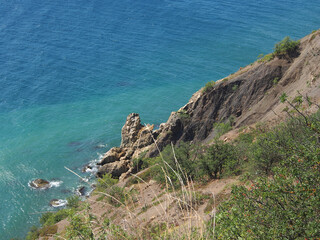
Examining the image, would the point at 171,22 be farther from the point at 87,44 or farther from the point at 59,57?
the point at 59,57

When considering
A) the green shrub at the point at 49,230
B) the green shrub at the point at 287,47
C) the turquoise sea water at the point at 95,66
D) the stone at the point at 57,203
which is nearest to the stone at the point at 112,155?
the turquoise sea water at the point at 95,66

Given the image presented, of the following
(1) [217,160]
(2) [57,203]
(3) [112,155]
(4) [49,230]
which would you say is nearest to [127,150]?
(3) [112,155]

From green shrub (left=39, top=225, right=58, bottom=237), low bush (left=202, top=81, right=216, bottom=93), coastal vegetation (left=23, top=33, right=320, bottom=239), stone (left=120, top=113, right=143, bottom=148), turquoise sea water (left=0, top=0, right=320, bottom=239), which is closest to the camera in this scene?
coastal vegetation (left=23, top=33, right=320, bottom=239)

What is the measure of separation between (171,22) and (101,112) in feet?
163

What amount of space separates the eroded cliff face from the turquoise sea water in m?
8.13

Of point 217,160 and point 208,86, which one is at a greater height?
point 208,86

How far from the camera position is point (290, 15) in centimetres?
9850

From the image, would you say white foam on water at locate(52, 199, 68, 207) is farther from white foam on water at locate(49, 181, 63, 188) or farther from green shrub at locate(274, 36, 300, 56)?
green shrub at locate(274, 36, 300, 56)

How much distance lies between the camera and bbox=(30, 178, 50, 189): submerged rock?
4803 cm

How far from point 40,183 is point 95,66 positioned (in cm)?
4045

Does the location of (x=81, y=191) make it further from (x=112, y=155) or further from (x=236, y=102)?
(x=236, y=102)

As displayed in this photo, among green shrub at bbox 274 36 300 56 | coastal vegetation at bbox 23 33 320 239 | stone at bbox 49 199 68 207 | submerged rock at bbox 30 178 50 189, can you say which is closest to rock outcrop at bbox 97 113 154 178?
coastal vegetation at bbox 23 33 320 239

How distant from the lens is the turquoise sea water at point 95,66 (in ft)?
177

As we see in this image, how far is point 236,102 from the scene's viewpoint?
44.9 meters
